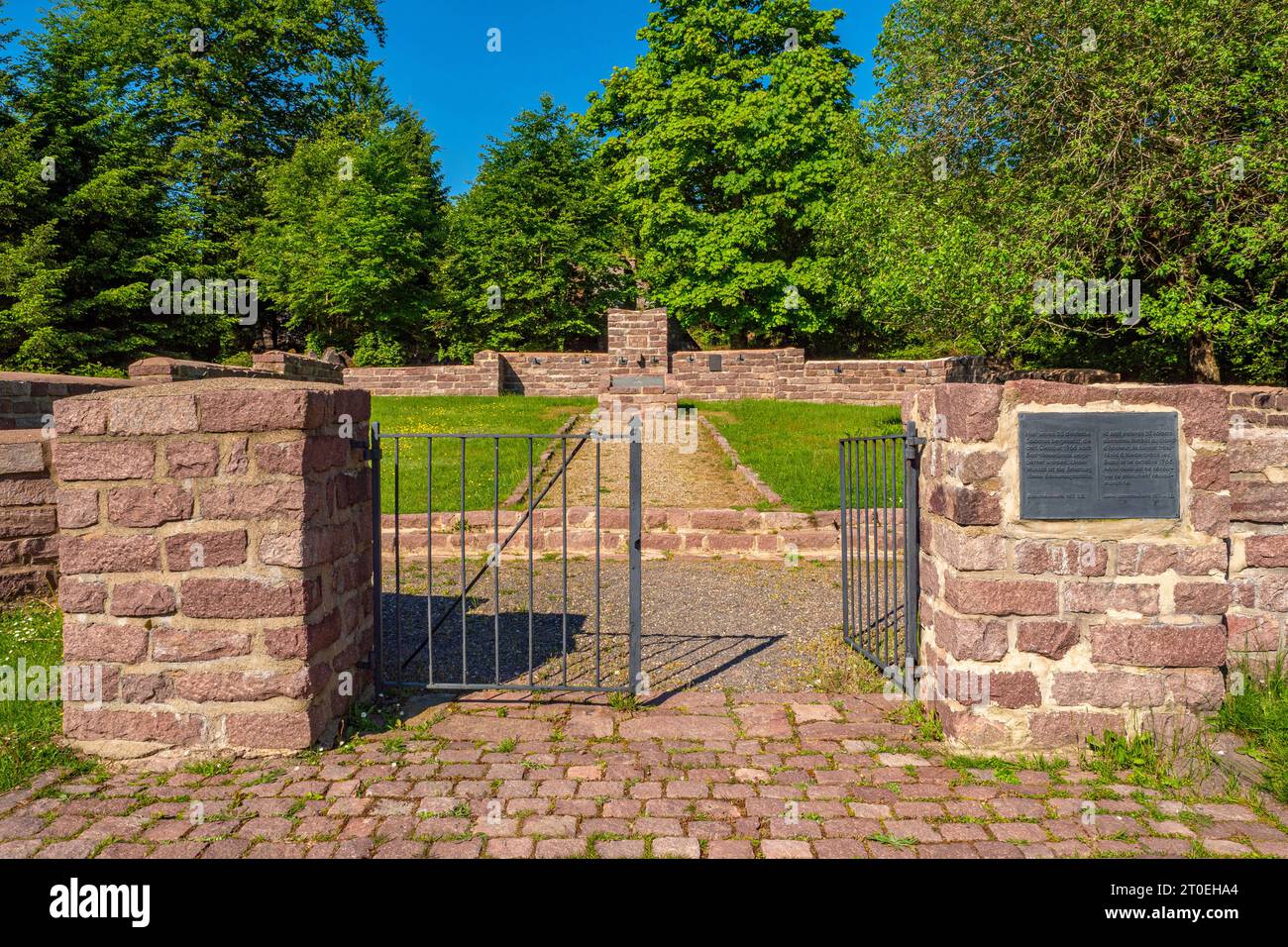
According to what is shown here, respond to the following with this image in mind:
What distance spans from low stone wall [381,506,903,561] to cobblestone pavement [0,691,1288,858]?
15.5 ft

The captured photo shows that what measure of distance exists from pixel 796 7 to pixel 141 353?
74.0 feet

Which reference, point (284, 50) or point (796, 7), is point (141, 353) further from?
point (796, 7)

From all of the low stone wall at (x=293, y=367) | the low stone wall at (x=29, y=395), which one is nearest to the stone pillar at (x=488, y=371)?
the low stone wall at (x=293, y=367)

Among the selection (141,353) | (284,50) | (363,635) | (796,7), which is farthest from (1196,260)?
(284,50)

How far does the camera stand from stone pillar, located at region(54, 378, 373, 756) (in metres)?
3.73

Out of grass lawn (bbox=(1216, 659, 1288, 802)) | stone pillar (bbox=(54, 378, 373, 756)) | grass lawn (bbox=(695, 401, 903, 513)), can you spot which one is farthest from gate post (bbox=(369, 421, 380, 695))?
grass lawn (bbox=(695, 401, 903, 513))

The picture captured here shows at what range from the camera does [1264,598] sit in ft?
15.2

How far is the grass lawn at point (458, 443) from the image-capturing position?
33.4ft

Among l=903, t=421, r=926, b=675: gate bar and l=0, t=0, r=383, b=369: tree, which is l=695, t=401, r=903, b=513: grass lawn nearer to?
l=903, t=421, r=926, b=675: gate bar

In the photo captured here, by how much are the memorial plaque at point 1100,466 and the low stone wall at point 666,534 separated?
5031 millimetres

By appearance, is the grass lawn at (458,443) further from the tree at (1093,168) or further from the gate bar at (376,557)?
the tree at (1093,168)

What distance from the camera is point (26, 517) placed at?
5848 mm

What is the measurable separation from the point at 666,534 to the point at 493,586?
7.97 feet

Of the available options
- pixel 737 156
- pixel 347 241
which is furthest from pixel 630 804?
pixel 347 241
